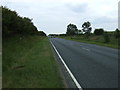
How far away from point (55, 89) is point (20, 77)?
2.23 meters

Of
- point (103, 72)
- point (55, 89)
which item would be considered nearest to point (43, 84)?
point (55, 89)

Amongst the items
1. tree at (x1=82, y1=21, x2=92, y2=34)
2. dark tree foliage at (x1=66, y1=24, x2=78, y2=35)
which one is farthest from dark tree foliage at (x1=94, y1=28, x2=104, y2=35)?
dark tree foliage at (x1=66, y1=24, x2=78, y2=35)

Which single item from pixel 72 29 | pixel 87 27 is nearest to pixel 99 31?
pixel 87 27

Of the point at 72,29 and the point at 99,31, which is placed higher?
the point at 72,29

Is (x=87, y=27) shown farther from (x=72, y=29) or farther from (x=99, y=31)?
(x=72, y=29)

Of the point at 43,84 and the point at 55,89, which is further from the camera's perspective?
the point at 43,84

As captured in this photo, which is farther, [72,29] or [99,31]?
[72,29]

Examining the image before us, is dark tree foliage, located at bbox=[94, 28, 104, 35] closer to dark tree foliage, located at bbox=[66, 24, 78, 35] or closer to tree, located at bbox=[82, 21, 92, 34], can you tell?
tree, located at bbox=[82, 21, 92, 34]

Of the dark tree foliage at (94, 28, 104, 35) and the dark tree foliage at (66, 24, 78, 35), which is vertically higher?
the dark tree foliage at (66, 24, 78, 35)

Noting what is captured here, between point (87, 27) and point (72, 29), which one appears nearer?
point (87, 27)

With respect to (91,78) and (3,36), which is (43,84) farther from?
(3,36)

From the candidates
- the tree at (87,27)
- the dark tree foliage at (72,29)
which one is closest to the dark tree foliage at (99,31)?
the tree at (87,27)

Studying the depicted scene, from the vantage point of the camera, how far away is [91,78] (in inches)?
321

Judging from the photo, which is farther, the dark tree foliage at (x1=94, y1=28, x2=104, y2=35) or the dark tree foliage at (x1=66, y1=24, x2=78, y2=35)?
the dark tree foliage at (x1=66, y1=24, x2=78, y2=35)
